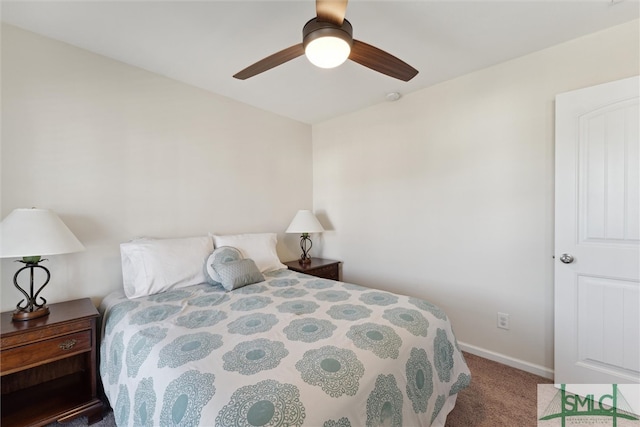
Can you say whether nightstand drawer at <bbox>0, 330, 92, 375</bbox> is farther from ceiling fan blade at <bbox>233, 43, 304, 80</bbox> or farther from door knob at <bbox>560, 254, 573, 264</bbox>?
door knob at <bbox>560, 254, 573, 264</bbox>

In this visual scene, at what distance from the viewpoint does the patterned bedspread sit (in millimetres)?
913

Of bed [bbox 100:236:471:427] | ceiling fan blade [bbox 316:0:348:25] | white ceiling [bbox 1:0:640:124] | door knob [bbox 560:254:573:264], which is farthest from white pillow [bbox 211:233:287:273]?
door knob [bbox 560:254:573:264]

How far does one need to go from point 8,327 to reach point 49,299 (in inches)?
17.4

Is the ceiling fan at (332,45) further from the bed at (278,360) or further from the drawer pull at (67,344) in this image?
the drawer pull at (67,344)

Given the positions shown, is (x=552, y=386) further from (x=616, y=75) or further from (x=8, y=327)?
(x=8, y=327)

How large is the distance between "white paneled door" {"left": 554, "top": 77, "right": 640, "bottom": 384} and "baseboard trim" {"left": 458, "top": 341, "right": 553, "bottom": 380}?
15 cm

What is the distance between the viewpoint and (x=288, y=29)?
182 cm

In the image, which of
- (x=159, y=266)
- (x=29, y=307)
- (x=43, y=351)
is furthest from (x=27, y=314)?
(x=159, y=266)

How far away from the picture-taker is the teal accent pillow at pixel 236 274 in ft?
6.79

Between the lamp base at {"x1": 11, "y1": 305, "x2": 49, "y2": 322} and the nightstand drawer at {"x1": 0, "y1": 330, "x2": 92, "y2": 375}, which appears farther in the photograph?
the lamp base at {"x1": 11, "y1": 305, "x2": 49, "y2": 322}

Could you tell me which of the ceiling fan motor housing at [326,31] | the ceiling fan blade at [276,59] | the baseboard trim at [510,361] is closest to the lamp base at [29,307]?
the ceiling fan blade at [276,59]

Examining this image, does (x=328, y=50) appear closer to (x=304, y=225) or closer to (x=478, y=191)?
(x=478, y=191)

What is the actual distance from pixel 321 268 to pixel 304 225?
1.73ft

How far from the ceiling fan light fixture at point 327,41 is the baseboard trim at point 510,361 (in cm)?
261
